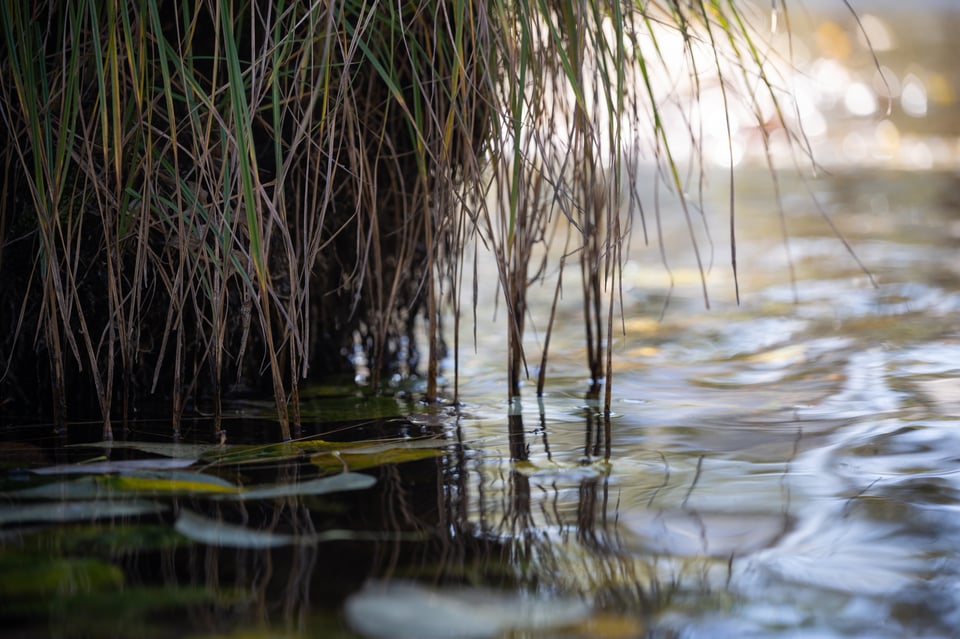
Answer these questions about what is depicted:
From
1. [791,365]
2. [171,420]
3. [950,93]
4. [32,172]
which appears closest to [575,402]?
[791,365]

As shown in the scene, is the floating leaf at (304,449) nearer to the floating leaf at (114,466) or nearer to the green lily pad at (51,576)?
the floating leaf at (114,466)

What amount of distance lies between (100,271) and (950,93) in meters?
7.26

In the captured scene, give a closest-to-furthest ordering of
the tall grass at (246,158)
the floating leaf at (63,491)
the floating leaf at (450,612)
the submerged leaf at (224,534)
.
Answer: the floating leaf at (450,612) < the submerged leaf at (224,534) < the floating leaf at (63,491) < the tall grass at (246,158)

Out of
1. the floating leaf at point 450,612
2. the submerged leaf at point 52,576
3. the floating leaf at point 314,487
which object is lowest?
the floating leaf at point 450,612

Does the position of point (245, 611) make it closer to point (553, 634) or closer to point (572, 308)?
point (553, 634)

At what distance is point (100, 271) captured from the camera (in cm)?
153

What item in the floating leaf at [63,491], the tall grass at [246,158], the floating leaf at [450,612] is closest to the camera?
the floating leaf at [450,612]

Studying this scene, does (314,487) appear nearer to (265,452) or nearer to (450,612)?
(265,452)

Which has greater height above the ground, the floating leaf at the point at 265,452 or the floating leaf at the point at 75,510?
the floating leaf at the point at 265,452

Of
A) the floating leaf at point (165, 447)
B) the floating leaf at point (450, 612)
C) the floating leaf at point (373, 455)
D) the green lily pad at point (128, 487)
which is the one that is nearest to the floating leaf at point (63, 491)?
the green lily pad at point (128, 487)

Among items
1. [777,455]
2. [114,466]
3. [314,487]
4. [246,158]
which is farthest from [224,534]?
[777,455]

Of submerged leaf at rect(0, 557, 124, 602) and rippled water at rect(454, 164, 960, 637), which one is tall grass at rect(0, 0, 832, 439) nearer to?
rippled water at rect(454, 164, 960, 637)

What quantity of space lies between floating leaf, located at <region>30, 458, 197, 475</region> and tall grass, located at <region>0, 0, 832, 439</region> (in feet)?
0.37

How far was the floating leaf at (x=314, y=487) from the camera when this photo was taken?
116 centimetres
